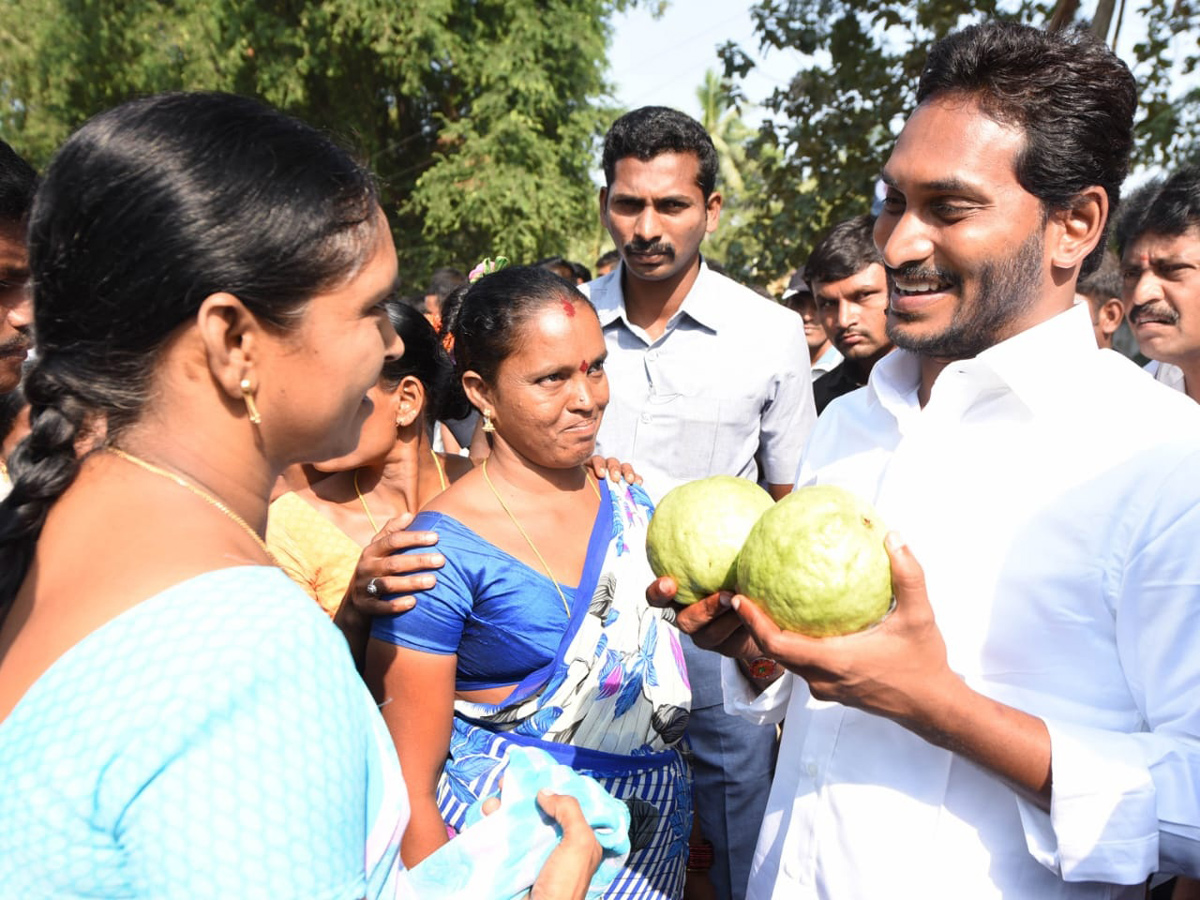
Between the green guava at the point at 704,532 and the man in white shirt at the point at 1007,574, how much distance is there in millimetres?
60

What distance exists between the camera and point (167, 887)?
117 centimetres

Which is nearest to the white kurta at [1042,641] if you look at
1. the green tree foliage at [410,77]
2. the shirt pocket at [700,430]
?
the shirt pocket at [700,430]

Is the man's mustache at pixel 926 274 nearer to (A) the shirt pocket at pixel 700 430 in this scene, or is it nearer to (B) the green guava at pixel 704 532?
(B) the green guava at pixel 704 532

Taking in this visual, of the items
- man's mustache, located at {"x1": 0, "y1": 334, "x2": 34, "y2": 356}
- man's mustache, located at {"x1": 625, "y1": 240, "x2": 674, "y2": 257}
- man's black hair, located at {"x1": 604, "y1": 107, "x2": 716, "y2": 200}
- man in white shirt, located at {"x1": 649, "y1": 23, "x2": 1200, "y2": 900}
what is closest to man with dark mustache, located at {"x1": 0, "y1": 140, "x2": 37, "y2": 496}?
man's mustache, located at {"x1": 0, "y1": 334, "x2": 34, "y2": 356}

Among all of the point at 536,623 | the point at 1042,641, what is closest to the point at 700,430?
the point at 536,623

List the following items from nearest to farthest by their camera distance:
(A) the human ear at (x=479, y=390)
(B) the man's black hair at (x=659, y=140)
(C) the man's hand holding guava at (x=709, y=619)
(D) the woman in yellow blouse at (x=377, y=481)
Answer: (C) the man's hand holding guava at (x=709, y=619), (A) the human ear at (x=479, y=390), (D) the woman in yellow blouse at (x=377, y=481), (B) the man's black hair at (x=659, y=140)

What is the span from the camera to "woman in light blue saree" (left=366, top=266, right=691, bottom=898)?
8.79 feet

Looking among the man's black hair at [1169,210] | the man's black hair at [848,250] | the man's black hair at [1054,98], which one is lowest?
the man's black hair at [848,250]

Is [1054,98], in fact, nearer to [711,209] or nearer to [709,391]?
[709,391]

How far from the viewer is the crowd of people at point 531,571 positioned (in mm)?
1246

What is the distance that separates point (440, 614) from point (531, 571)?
0.31 meters

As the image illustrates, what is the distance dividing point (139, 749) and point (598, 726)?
188 centimetres

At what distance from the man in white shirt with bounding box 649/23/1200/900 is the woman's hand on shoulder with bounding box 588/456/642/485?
4.10 ft

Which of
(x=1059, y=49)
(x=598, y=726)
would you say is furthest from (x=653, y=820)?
(x=1059, y=49)
